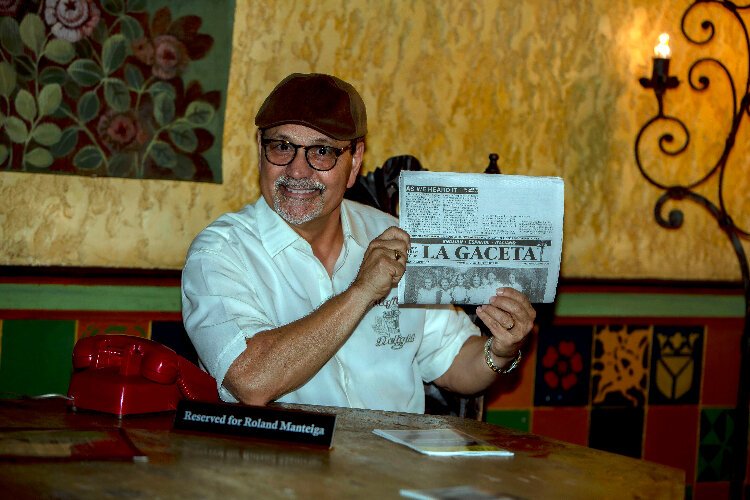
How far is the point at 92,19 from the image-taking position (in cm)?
247

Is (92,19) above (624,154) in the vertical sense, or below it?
above

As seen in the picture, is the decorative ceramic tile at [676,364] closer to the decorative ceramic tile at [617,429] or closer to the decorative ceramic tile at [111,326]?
the decorative ceramic tile at [617,429]

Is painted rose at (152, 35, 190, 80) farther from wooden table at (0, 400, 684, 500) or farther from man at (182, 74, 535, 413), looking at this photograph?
wooden table at (0, 400, 684, 500)

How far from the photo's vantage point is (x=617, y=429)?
319cm

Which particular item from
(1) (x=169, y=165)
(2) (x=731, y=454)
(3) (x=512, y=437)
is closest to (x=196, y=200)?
(1) (x=169, y=165)

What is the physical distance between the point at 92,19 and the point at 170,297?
30.0 inches

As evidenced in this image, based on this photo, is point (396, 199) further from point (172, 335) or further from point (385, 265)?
point (172, 335)

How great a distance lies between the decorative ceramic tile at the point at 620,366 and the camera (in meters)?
3.14

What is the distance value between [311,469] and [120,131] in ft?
4.77

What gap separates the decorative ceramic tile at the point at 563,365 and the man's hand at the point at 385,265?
3.92 ft

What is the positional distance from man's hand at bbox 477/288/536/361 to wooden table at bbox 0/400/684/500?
0.34 metres

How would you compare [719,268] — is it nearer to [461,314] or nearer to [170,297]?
[461,314]

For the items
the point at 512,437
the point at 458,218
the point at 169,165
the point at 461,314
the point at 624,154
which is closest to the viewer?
the point at 512,437

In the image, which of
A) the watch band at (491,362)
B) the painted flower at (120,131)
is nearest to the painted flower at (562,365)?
the watch band at (491,362)
